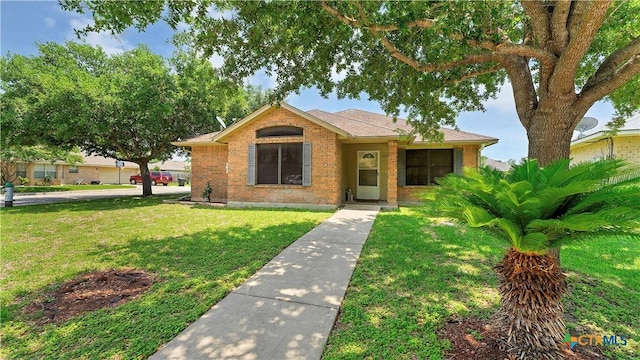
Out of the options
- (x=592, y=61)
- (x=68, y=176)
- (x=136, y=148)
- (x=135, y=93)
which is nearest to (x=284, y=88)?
(x=592, y=61)

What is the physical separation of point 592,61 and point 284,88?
770cm

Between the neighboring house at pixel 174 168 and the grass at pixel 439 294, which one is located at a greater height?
the neighboring house at pixel 174 168

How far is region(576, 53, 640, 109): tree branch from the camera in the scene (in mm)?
3445

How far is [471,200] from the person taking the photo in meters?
2.50

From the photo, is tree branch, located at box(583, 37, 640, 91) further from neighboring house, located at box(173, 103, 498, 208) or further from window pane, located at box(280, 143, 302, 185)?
window pane, located at box(280, 143, 302, 185)

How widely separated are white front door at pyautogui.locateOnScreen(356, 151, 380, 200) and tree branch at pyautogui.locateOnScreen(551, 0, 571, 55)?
8.81 metres

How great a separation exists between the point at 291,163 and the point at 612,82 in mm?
8986

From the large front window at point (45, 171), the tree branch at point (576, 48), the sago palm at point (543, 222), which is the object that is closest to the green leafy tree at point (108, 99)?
the tree branch at point (576, 48)

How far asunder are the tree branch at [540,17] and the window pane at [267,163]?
28.9ft

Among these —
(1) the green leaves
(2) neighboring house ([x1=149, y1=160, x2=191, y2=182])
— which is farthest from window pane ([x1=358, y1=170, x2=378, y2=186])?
(2) neighboring house ([x1=149, y1=160, x2=191, y2=182])

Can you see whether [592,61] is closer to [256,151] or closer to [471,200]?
[471,200]

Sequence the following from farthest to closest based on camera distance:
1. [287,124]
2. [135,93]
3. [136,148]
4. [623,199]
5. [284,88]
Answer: [136,148]
[135,93]
[287,124]
[284,88]
[623,199]

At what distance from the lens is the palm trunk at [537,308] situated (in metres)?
2.14

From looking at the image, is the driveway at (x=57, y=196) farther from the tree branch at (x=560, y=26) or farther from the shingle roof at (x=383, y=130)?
the tree branch at (x=560, y=26)
